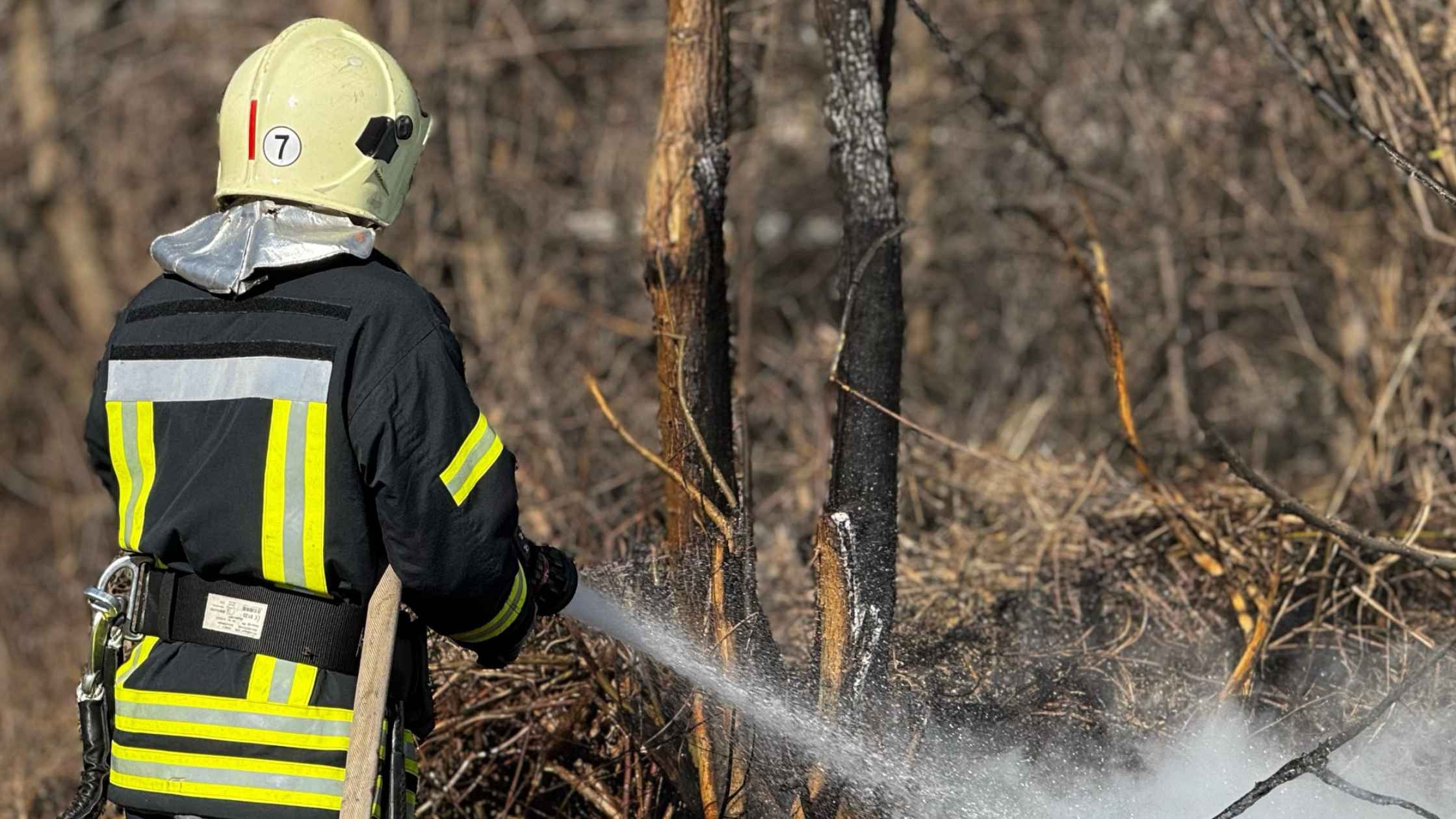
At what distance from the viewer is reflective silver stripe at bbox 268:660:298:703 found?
2.35m

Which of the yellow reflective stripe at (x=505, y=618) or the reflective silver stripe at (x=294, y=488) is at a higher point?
the reflective silver stripe at (x=294, y=488)

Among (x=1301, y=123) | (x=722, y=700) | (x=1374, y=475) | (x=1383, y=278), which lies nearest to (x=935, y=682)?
(x=722, y=700)

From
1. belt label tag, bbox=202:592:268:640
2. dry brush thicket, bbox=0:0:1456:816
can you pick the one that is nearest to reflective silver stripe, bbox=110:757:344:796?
belt label tag, bbox=202:592:268:640

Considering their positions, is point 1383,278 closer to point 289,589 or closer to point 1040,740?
point 1040,740

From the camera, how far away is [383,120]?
8.45 feet

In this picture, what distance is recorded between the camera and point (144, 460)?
248 centimetres

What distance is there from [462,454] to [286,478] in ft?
0.97

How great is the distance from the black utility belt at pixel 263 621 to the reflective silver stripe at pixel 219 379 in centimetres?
33

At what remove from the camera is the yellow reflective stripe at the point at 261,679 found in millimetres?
2344

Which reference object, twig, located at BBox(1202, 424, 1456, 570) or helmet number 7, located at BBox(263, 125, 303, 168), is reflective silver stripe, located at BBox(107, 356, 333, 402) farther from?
twig, located at BBox(1202, 424, 1456, 570)

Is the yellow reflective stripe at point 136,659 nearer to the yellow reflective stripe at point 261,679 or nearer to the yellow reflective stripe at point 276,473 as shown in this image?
the yellow reflective stripe at point 261,679

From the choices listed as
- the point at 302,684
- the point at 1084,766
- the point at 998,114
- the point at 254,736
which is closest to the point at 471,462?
the point at 302,684

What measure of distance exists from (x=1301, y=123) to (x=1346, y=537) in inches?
113

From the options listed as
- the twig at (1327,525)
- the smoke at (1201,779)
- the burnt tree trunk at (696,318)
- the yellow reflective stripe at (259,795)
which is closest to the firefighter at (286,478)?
the yellow reflective stripe at (259,795)
